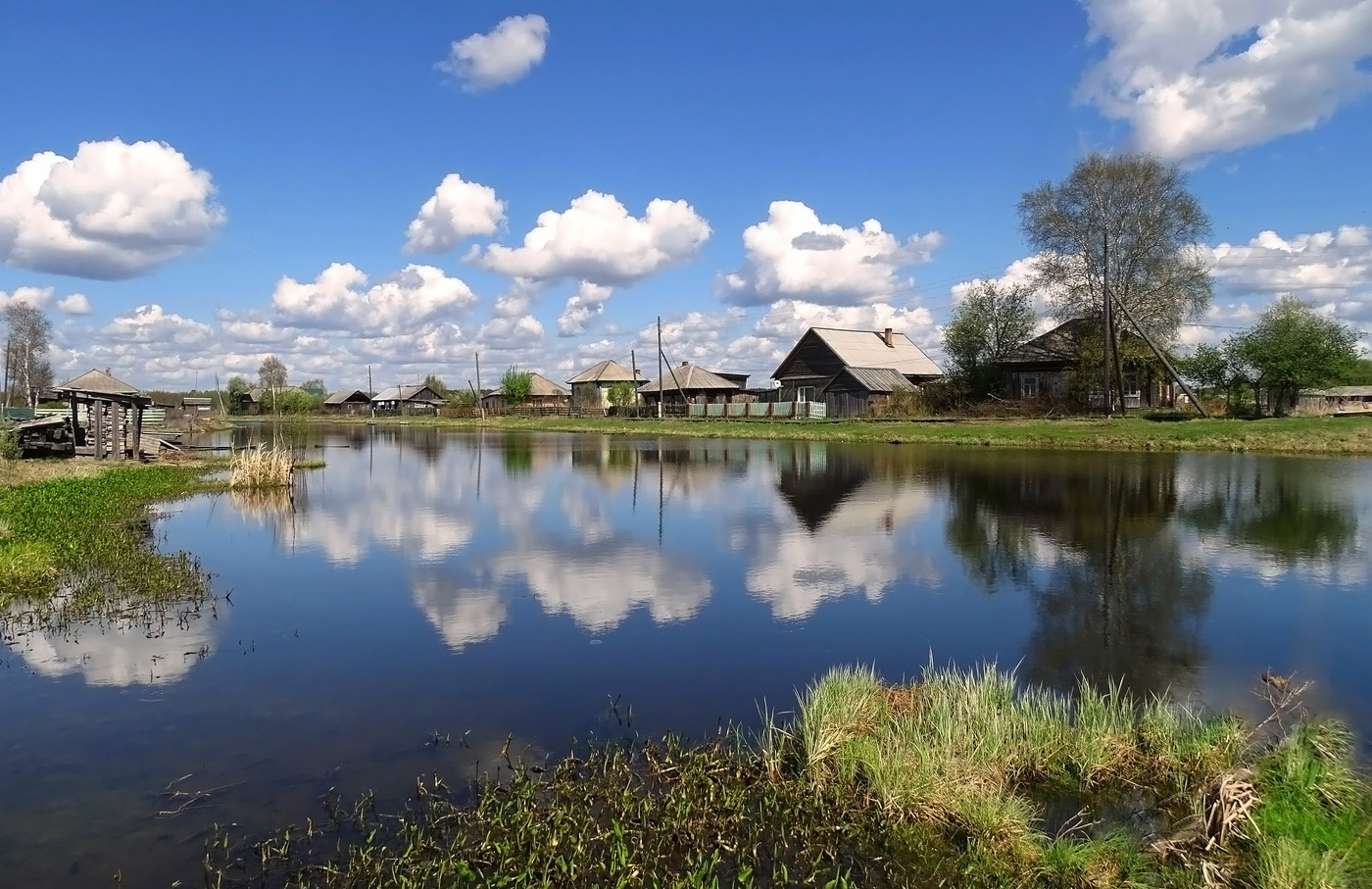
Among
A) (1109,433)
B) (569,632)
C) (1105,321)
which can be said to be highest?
(1105,321)

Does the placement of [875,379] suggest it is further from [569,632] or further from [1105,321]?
[569,632]

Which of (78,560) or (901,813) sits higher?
(78,560)

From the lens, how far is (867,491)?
2367 centimetres

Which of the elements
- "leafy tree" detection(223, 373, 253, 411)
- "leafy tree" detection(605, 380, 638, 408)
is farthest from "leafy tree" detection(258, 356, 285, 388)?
"leafy tree" detection(605, 380, 638, 408)

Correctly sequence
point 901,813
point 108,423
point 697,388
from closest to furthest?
point 901,813
point 108,423
point 697,388

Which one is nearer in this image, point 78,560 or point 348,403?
point 78,560

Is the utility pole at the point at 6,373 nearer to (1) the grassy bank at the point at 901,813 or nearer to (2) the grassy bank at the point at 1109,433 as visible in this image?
(2) the grassy bank at the point at 1109,433

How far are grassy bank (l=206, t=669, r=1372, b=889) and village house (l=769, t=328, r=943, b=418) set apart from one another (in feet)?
182

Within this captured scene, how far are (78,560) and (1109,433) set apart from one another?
125 ft

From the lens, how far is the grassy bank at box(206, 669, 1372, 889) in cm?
521

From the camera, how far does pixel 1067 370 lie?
51.3 metres

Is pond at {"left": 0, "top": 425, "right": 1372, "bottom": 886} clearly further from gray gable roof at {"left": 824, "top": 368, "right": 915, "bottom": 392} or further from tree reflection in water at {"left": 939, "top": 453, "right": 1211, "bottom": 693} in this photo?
gray gable roof at {"left": 824, "top": 368, "right": 915, "bottom": 392}

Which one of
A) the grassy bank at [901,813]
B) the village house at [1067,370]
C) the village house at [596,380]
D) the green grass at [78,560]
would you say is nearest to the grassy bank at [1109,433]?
the village house at [1067,370]

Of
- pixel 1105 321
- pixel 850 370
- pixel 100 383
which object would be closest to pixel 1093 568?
pixel 1105 321
